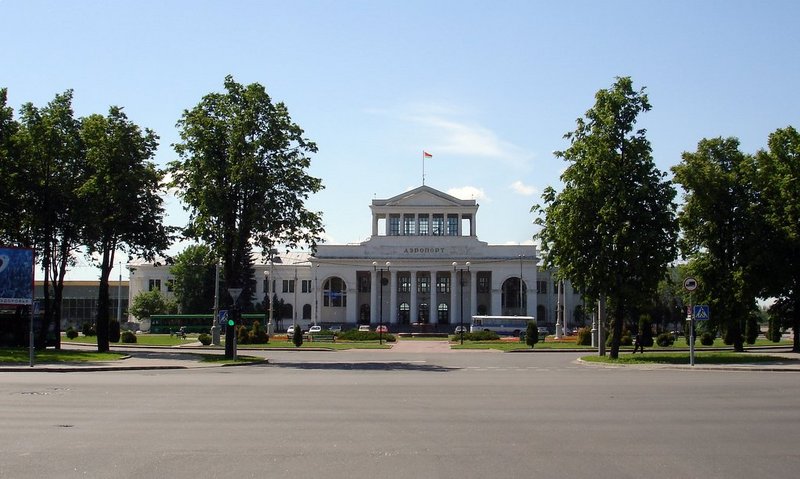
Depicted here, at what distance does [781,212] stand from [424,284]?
253 ft

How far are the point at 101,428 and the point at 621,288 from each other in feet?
97.2

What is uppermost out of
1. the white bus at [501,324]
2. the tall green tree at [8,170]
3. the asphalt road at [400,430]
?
the tall green tree at [8,170]

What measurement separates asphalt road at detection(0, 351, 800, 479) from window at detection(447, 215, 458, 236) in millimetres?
96940

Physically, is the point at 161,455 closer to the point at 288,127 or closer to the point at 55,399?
the point at 55,399

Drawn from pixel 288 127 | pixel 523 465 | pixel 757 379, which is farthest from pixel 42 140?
pixel 523 465

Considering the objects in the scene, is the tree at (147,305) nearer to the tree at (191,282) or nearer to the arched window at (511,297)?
the tree at (191,282)

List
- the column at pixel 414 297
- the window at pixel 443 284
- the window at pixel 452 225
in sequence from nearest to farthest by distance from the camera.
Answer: the column at pixel 414 297, the window at pixel 443 284, the window at pixel 452 225

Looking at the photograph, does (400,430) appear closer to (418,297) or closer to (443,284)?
(418,297)

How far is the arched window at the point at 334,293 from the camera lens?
12188 cm

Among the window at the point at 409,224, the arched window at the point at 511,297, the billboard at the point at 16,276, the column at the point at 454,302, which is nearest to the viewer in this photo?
the billboard at the point at 16,276

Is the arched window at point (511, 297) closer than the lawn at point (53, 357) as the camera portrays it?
No

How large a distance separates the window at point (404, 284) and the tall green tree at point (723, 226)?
74219mm

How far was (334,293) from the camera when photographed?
121 metres

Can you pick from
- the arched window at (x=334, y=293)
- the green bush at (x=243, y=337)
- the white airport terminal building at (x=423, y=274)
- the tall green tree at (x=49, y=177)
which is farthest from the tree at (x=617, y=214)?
the arched window at (x=334, y=293)
